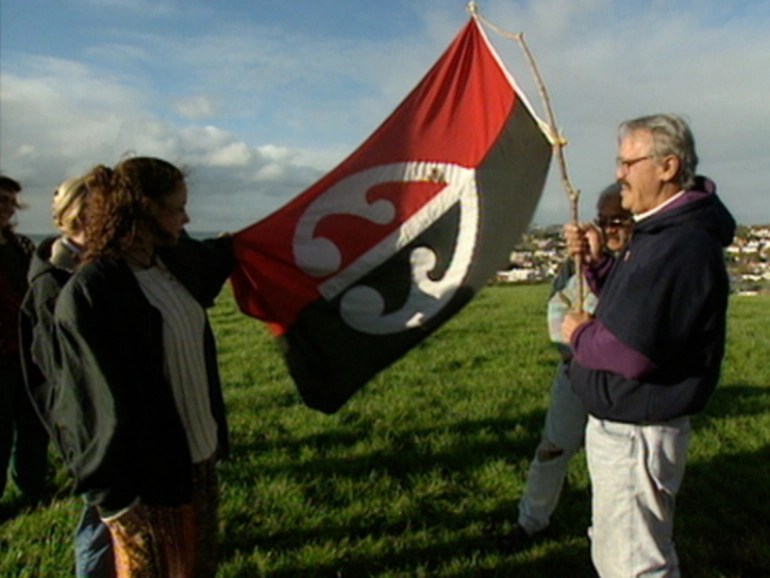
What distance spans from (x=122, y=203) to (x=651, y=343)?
6.35ft

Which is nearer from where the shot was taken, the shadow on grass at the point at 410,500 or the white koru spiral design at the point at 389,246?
the white koru spiral design at the point at 389,246

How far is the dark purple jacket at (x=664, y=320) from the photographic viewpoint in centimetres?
246

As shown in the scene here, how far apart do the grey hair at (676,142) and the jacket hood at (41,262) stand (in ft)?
8.12

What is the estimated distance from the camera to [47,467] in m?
5.00

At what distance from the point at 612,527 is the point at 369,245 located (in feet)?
5.82

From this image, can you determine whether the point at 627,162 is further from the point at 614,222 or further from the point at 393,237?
the point at 393,237

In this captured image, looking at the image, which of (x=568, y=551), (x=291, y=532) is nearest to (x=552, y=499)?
(x=568, y=551)

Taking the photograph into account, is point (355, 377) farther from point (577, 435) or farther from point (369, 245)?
point (577, 435)

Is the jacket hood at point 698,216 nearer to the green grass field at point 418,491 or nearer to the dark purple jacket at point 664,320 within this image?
the dark purple jacket at point 664,320

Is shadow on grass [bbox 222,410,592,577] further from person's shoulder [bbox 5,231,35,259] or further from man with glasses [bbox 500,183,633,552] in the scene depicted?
person's shoulder [bbox 5,231,35,259]

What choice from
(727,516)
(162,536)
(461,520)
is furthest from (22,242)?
(727,516)

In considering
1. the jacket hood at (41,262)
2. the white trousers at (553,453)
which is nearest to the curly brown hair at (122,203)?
the jacket hood at (41,262)

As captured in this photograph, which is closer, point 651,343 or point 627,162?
point 651,343

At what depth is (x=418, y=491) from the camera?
4688mm
